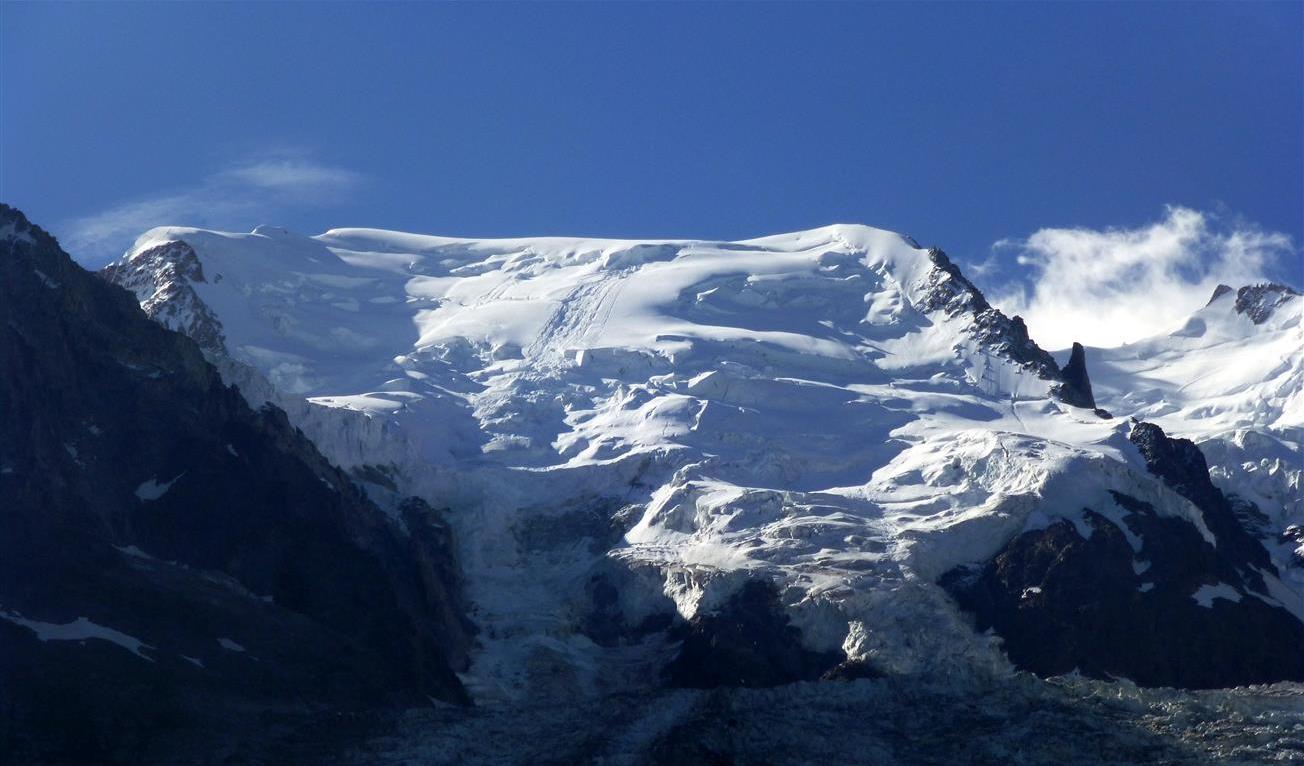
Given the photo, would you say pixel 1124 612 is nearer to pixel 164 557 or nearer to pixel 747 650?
pixel 747 650

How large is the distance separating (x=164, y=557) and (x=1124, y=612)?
72451mm

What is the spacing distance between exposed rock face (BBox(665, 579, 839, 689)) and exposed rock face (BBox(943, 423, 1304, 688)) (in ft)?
51.0

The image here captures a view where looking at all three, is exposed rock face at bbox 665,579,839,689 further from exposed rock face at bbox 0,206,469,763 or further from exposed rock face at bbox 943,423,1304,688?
exposed rock face at bbox 0,206,469,763

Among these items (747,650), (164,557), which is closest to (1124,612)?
(747,650)

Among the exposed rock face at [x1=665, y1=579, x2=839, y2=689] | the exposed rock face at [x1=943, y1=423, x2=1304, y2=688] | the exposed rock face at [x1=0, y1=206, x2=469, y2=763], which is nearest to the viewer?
the exposed rock face at [x1=0, y1=206, x2=469, y2=763]

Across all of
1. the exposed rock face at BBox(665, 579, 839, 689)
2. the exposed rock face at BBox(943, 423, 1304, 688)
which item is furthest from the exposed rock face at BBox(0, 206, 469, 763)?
the exposed rock face at BBox(943, 423, 1304, 688)

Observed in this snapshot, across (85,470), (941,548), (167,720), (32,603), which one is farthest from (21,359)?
(941,548)

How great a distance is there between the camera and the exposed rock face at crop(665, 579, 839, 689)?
575ft

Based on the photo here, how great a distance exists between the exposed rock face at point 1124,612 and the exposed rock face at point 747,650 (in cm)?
1555

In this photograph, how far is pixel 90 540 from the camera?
15500cm

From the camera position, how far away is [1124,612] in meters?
190

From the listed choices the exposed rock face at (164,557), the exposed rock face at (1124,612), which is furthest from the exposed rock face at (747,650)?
the exposed rock face at (164,557)

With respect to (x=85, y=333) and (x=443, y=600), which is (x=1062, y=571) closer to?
(x=443, y=600)

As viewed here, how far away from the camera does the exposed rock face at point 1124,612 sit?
185250 mm
